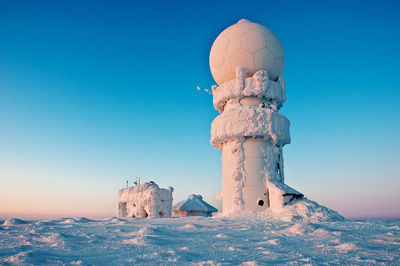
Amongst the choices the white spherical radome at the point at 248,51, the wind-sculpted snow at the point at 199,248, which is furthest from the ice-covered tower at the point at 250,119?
the wind-sculpted snow at the point at 199,248

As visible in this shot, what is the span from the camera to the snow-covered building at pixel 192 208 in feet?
92.7

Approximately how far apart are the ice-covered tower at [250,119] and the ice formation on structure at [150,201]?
5.53m

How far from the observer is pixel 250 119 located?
1453cm

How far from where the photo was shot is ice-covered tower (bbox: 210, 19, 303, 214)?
567 inches

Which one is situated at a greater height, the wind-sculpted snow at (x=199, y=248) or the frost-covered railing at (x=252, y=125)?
the frost-covered railing at (x=252, y=125)

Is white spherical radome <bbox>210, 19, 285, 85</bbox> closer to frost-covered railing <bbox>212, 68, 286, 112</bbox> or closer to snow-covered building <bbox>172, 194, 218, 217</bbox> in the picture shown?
frost-covered railing <bbox>212, 68, 286, 112</bbox>

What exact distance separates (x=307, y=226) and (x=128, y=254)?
5.29 metres

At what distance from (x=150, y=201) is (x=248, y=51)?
38.0ft

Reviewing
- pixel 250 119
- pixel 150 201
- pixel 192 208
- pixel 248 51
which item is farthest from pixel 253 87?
pixel 192 208

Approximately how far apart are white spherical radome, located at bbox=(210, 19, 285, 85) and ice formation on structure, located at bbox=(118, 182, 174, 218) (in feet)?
28.5

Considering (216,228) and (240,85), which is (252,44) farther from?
(216,228)

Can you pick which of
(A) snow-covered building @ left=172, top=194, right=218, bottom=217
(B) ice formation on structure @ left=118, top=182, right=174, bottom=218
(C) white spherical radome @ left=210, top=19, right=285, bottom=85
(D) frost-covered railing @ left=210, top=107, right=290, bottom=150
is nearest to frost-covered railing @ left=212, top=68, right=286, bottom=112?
(C) white spherical radome @ left=210, top=19, right=285, bottom=85

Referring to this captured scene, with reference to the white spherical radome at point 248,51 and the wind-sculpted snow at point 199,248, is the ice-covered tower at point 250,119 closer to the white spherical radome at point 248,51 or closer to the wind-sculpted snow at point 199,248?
the white spherical radome at point 248,51

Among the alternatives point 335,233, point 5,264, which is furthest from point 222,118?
point 5,264
